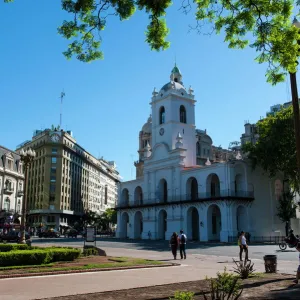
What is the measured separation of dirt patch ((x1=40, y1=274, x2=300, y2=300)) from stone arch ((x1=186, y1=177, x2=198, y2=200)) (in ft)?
126

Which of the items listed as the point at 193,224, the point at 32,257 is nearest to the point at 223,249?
the point at 32,257

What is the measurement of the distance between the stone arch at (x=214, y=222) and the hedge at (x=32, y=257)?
32.1 meters

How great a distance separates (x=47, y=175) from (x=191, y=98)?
4115 centimetres

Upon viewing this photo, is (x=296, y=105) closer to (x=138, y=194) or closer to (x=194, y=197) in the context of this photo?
(x=194, y=197)

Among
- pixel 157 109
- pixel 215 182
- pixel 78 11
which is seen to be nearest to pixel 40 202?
pixel 157 109

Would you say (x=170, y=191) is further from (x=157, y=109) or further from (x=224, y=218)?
(x=157, y=109)

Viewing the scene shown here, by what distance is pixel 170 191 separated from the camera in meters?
53.3

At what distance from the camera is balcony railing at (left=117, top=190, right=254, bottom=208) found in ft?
149

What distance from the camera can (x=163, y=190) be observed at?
2221 inches

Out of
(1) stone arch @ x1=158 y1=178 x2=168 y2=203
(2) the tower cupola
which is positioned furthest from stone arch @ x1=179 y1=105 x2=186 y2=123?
(1) stone arch @ x1=158 y1=178 x2=168 y2=203

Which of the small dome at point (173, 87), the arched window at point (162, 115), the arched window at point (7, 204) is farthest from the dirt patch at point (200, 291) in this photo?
the arched window at point (7, 204)

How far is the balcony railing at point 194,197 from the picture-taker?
1789 inches

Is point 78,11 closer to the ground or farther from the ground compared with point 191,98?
closer to the ground

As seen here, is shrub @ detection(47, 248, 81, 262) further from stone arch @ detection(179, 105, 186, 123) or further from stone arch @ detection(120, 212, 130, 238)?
stone arch @ detection(120, 212, 130, 238)
